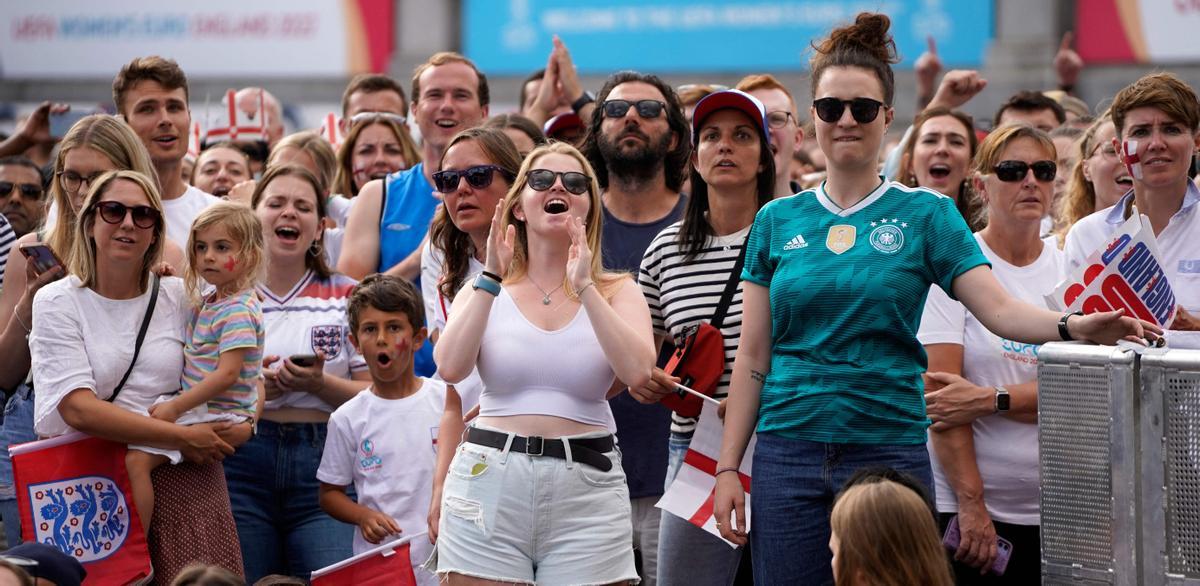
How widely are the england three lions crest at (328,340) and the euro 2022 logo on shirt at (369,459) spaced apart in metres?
0.54

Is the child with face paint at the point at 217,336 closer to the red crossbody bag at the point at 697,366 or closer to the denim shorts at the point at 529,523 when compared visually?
the denim shorts at the point at 529,523

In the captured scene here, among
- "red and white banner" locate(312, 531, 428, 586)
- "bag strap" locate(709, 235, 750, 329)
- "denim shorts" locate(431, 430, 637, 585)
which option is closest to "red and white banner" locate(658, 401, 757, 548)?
"bag strap" locate(709, 235, 750, 329)

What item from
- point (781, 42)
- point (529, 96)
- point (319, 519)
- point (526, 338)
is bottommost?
point (319, 519)

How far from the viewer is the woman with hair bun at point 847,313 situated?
372cm

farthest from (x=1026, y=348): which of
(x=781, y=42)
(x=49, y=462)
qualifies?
(x=781, y=42)

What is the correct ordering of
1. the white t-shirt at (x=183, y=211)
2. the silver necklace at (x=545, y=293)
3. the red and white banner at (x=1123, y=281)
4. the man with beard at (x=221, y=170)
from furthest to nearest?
the man with beard at (x=221, y=170) < the white t-shirt at (x=183, y=211) < the silver necklace at (x=545, y=293) < the red and white banner at (x=1123, y=281)

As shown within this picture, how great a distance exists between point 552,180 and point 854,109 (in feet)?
2.93

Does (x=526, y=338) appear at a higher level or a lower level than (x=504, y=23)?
lower

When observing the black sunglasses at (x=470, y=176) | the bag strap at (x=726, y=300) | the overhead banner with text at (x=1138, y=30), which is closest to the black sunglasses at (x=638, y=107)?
the black sunglasses at (x=470, y=176)

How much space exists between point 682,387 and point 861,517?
3.45 feet

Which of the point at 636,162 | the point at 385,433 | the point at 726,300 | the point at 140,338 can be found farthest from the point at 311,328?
the point at 726,300

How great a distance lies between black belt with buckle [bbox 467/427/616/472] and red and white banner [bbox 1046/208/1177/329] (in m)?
1.24

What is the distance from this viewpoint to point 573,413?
13.2 feet

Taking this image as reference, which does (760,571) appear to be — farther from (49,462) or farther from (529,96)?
(529,96)
